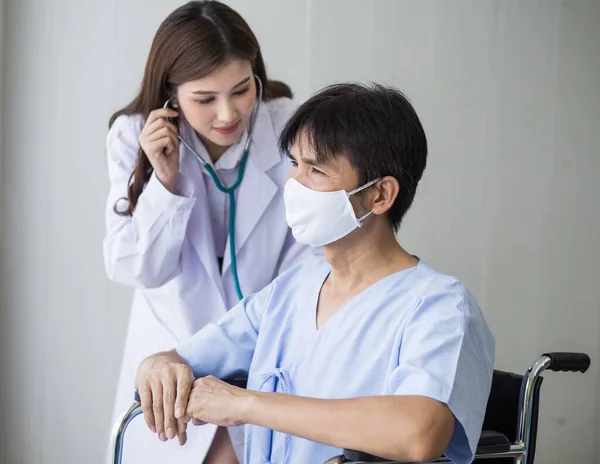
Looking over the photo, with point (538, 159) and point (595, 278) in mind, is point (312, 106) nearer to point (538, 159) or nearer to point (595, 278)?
point (538, 159)

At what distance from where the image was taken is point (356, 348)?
4.64ft

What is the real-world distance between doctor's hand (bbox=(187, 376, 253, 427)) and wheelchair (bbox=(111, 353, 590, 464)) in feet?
0.48

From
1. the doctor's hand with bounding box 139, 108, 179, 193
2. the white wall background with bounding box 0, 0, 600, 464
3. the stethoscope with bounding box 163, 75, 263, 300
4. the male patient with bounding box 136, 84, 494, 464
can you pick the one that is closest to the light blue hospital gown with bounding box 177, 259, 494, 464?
the male patient with bounding box 136, 84, 494, 464

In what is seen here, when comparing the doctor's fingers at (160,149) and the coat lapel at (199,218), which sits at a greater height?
the doctor's fingers at (160,149)

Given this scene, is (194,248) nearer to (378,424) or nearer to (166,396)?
(166,396)

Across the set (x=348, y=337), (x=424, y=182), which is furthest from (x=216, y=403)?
(x=424, y=182)

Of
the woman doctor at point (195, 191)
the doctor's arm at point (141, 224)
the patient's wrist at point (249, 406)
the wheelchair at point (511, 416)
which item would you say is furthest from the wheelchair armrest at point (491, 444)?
the doctor's arm at point (141, 224)

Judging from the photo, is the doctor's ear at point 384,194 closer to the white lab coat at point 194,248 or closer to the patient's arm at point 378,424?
the patient's arm at point 378,424

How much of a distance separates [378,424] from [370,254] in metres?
0.36

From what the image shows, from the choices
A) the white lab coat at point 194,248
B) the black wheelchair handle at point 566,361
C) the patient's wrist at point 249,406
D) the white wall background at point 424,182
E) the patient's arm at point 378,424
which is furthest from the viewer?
the white wall background at point 424,182

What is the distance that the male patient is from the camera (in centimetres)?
126

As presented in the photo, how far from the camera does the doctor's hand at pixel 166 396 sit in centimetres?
145

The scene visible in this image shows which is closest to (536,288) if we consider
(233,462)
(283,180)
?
(283,180)

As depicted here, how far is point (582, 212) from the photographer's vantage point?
2861mm
